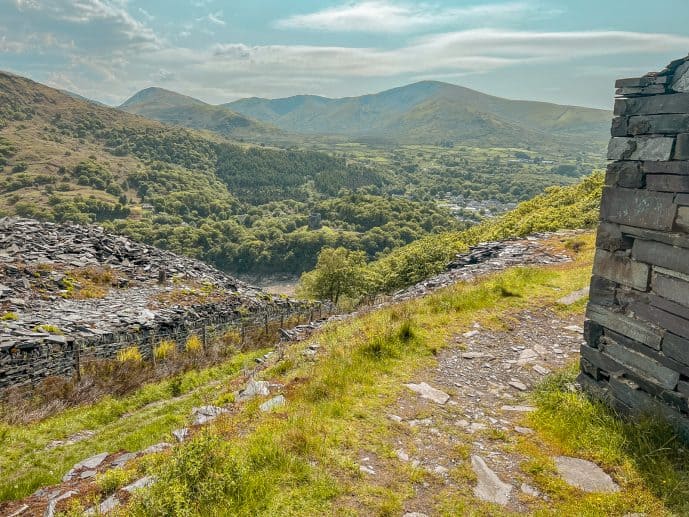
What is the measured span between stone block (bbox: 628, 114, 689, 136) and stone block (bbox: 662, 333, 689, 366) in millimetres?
Result: 2634

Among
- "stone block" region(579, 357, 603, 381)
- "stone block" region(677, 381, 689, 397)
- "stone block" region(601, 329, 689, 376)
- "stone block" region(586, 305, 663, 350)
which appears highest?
"stone block" region(586, 305, 663, 350)

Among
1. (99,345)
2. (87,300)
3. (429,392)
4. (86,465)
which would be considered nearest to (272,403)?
(429,392)

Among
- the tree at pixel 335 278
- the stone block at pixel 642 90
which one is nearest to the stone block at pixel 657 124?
the stone block at pixel 642 90

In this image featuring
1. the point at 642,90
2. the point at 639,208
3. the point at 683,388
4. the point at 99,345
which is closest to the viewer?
the point at 683,388

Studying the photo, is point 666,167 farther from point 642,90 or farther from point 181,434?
point 181,434

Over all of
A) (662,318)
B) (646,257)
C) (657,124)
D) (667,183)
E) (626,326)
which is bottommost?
(626,326)

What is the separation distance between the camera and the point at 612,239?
20.9ft

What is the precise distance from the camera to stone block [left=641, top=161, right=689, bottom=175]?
5262 millimetres

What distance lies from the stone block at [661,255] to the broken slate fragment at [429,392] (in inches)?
146

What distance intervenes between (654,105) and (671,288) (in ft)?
7.97

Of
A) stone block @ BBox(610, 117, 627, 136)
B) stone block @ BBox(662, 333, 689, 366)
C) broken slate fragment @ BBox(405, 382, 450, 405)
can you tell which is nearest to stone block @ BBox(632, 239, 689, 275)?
stone block @ BBox(662, 333, 689, 366)

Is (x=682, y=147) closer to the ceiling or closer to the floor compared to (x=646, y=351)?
closer to the ceiling

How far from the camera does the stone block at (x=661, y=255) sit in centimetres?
534

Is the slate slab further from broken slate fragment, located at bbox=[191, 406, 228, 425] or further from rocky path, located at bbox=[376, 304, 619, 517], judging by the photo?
broken slate fragment, located at bbox=[191, 406, 228, 425]
